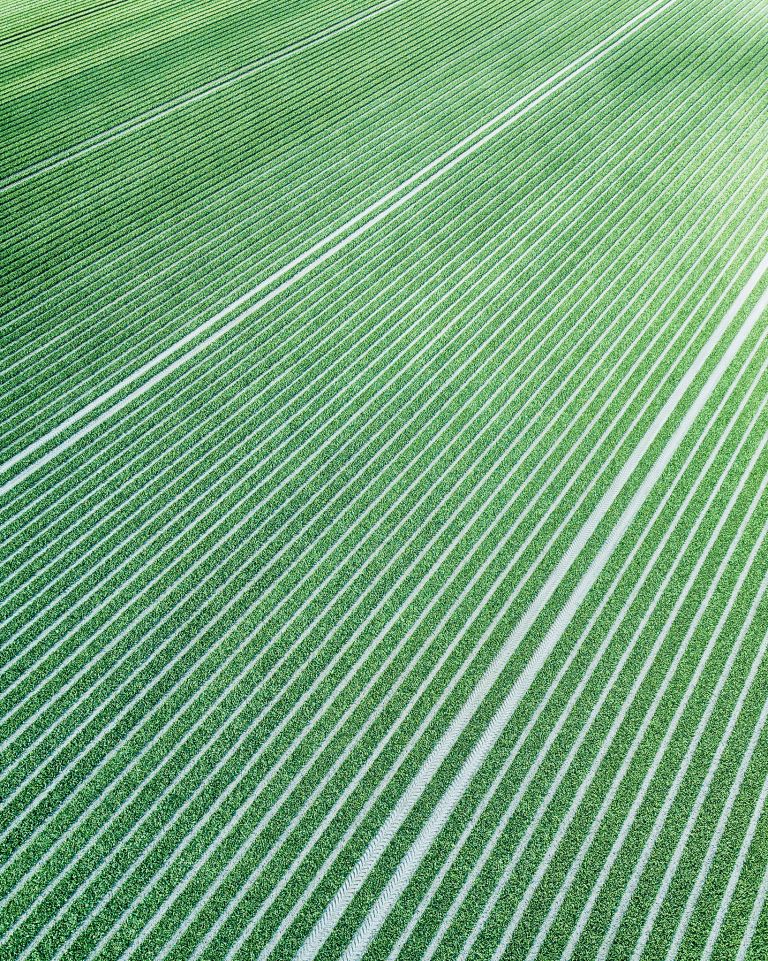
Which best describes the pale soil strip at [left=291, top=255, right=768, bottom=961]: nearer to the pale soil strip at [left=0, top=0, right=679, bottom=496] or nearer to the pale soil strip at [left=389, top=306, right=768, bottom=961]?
the pale soil strip at [left=389, top=306, right=768, bottom=961]

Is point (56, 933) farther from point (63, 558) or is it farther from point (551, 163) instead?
point (551, 163)

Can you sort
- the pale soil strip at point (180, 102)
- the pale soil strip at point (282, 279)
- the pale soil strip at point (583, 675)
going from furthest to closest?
1. the pale soil strip at point (180, 102)
2. the pale soil strip at point (282, 279)
3. the pale soil strip at point (583, 675)

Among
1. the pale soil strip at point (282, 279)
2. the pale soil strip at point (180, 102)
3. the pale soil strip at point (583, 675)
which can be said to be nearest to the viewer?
the pale soil strip at point (583, 675)

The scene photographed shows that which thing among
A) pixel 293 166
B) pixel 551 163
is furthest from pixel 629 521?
pixel 293 166

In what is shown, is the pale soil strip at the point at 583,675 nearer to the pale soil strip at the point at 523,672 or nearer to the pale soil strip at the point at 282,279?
the pale soil strip at the point at 523,672

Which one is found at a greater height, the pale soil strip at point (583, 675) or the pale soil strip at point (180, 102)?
the pale soil strip at point (180, 102)

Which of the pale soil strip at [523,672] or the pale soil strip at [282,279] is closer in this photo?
the pale soil strip at [523,672]

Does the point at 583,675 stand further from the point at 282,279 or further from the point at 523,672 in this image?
the point at 282,279

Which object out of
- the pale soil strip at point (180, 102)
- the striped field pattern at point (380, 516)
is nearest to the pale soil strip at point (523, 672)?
the striped field pattern at point (380, 516)
